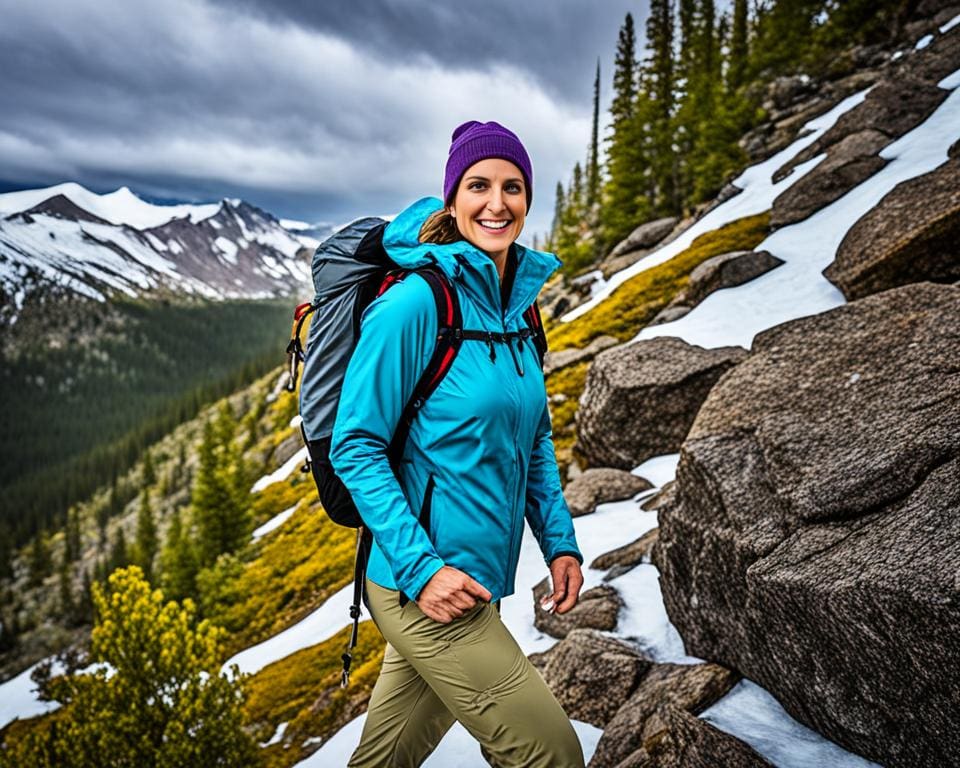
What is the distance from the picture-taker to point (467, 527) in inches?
96.2

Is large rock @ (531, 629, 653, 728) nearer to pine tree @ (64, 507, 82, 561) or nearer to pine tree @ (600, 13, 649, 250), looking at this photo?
pine tree @ (600, 13, 649, 250)

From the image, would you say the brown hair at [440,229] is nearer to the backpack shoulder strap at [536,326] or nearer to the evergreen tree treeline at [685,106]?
the backpack shoulder strap at [536,326]

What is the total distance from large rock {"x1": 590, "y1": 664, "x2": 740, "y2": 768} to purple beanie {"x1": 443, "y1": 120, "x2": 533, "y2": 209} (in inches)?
154

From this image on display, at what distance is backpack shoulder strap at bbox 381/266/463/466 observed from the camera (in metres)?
2.44

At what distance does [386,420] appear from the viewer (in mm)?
2369

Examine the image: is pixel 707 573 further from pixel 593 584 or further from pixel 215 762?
pixel 215 762

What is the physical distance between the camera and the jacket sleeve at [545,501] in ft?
10.3

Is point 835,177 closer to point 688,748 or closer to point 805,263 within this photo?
point 805,263

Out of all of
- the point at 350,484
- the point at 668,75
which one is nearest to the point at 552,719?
the point at 350,484

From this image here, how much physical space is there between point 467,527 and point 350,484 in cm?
52

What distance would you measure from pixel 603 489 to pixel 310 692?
27.1 feet

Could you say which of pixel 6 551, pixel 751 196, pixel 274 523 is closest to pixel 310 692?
pixel 751 196

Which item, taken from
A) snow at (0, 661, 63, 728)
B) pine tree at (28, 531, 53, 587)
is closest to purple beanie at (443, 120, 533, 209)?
snow at (0, 661, 63, 728)

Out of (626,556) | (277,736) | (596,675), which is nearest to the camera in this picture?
(596,675)
